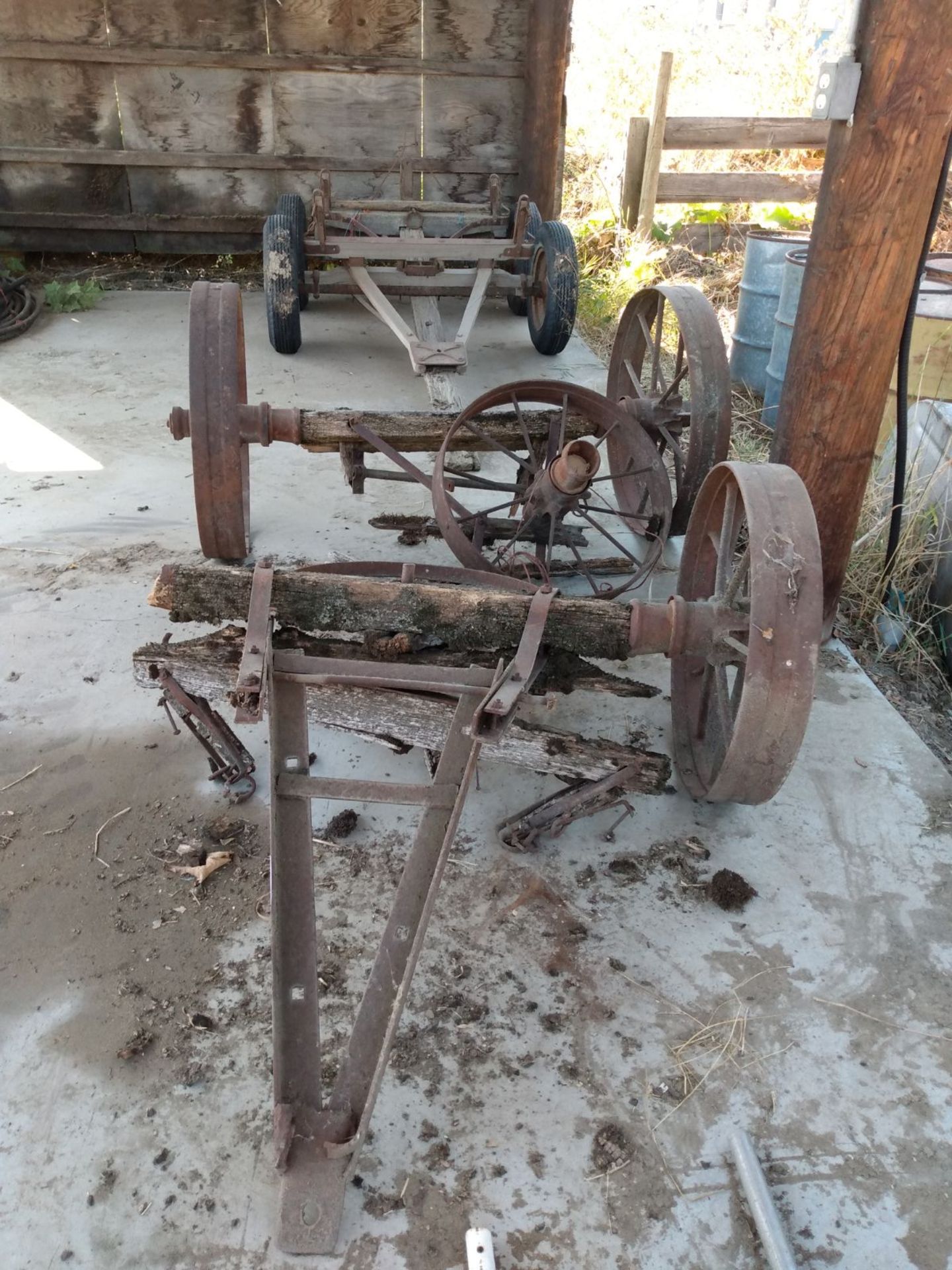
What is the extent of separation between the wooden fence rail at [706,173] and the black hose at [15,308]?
17.5 ft

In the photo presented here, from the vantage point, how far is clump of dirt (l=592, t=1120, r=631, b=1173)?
6.63 feet

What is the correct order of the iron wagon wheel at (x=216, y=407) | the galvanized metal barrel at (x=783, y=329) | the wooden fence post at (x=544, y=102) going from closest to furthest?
the iron wagon wheel at (x=216, y=407), the galvanized metal barrel at (x=783, y=329), the wooden fence post at (x=544, y=102)

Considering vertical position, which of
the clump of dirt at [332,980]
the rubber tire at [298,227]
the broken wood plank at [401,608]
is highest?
the rubber tire at [298,227]

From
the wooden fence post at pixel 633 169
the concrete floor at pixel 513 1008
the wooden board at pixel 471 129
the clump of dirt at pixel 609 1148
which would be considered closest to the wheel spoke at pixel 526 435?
the concrete floor at pixel 513 1008

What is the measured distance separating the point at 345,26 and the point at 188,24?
126cm

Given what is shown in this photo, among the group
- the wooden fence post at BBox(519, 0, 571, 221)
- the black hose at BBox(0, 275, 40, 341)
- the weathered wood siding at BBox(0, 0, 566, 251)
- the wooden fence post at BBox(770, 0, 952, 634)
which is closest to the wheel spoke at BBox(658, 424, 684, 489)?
the wooden fence post at BBox(770, 0, 952, 634)

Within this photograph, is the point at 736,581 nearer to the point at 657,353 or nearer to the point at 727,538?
the point at 727,538

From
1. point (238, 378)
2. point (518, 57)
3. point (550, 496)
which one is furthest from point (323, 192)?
point (550, 496)

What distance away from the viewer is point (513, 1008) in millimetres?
2342

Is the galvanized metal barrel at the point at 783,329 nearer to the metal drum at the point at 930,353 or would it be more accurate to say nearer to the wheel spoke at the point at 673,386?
the metal drum at the point at 930,353

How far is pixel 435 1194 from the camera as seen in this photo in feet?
6.42

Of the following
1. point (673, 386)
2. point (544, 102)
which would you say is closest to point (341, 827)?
point (673, 386)

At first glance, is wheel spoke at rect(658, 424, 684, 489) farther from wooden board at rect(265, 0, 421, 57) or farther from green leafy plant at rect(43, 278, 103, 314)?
wooden board at rect(265, 0, 421, 57)

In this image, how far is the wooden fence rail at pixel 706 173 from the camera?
883cm
